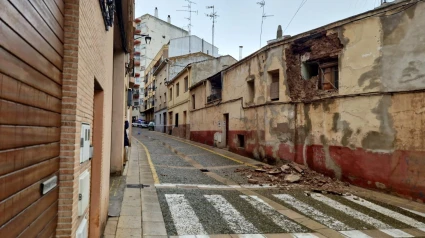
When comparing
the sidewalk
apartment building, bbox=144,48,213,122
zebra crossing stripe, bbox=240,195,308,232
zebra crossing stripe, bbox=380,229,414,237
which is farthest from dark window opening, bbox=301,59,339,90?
apartment building, bbox=144,48,213,122

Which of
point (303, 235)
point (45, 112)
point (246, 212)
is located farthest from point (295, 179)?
point (45, 112)

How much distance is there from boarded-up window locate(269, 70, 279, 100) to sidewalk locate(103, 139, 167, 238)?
6493 millimetres

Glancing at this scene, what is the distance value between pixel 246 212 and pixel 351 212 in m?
2.27

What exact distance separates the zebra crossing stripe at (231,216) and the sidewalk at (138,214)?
1198 millimetres

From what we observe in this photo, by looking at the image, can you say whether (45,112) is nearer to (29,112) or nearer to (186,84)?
(29,112)

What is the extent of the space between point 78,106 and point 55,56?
453 mm

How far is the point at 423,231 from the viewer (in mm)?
5133

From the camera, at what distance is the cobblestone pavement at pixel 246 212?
487 centimetres

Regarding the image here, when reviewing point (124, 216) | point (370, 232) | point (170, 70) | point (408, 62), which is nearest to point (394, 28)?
point (408, 62)

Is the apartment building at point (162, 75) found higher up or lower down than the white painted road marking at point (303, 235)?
higher up

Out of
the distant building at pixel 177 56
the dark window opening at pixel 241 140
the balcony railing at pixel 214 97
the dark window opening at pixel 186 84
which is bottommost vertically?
the dark window opening at pixel 241 140

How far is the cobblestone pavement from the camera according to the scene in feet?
16.0

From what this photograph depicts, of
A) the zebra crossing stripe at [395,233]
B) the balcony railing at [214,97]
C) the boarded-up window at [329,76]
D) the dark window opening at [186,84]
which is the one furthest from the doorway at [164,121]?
the zebra crossing stripe at [395,233]

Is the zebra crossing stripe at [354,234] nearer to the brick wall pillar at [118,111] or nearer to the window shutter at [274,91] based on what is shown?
the brick wall pillar at [118,111]
